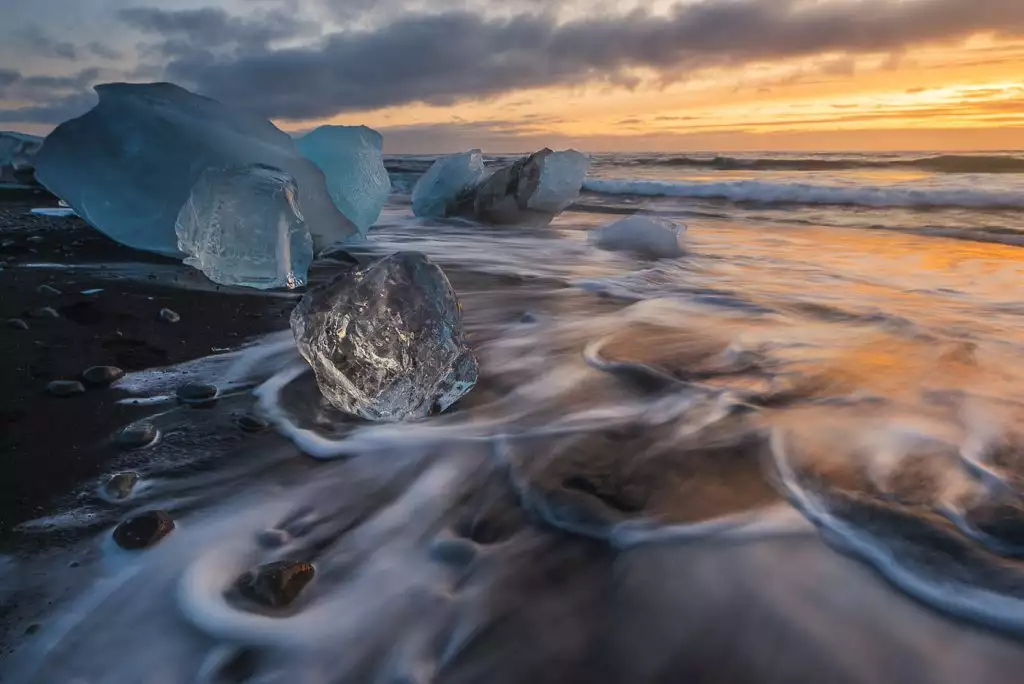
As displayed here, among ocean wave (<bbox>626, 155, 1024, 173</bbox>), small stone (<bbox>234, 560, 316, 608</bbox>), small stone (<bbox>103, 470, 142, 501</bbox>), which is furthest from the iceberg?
ocean wave (<bbox>626, 155, 1024, 173</bbox>)

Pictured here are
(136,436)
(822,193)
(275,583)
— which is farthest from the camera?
(822,193)

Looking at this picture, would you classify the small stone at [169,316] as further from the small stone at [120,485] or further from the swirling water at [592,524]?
the small stone at [120,485]

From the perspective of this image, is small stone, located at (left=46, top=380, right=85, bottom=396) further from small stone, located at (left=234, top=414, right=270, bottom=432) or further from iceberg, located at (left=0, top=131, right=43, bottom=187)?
iceberg, located at (left=0, top=131, right=43, bottom=187)

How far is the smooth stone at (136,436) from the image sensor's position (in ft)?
5.80

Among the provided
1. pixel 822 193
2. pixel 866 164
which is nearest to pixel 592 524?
pixel 822 193

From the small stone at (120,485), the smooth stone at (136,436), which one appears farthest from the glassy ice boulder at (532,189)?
the small stone at (120,485)

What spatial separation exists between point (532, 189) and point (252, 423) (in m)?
5.17

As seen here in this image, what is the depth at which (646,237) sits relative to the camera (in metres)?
5.55

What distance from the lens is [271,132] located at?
440cm

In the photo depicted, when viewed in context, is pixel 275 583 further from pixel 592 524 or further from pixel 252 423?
pixel 252 423

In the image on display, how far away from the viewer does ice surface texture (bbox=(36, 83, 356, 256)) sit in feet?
13.4

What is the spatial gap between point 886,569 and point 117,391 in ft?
6.96

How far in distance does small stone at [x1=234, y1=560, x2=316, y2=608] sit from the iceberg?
39.4 feet

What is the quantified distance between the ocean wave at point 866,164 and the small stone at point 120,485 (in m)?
14.9
